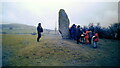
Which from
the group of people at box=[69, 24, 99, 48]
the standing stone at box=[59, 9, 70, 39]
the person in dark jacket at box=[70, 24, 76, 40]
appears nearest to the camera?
the group of people at box=[69, 24, 99, 48]

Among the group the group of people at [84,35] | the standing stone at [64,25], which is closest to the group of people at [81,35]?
the group of people at [84,35]

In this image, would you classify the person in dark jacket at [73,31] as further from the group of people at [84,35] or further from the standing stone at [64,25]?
the standing stone at [64,25]

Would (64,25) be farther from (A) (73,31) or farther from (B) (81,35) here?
(B) (81,35)

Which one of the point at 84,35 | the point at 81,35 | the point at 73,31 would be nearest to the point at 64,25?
the point at 73,31

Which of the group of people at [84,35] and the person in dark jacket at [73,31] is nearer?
the group of people at [84,35]

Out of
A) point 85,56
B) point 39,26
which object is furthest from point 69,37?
point 85,56

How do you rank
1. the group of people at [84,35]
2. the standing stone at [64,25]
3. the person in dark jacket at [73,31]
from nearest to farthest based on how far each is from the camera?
the group of people at [84,35] → the person in dark jacket at [73,31] → the standing stone at [64,25]

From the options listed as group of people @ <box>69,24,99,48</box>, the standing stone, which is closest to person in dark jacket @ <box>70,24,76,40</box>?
group of people @ <box>69,24,99,48</box>

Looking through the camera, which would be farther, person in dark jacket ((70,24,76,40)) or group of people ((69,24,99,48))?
person in dark jacket ((70,24,76,40))

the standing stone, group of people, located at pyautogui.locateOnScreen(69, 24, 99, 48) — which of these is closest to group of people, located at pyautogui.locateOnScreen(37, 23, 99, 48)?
group of people, located at pyautogui.locateOnScreen(69, 24, 99, 48)

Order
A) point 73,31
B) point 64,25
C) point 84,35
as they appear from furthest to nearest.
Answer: point 64,25, point 73,31, point 84,35

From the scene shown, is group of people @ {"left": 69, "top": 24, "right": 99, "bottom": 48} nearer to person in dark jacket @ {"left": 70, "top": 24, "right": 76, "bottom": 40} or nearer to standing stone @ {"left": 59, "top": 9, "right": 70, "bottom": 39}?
person in dark jacket @ {"left": 70, "top": 24, "right": 76, "bottom": 40}

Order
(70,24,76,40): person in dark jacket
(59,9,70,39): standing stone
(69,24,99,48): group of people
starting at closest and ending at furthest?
(69,24,99,48): group of people, (70,24,76,40): person in dark jacket, (59,9,70,39): standing stone

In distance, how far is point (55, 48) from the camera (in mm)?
14625
